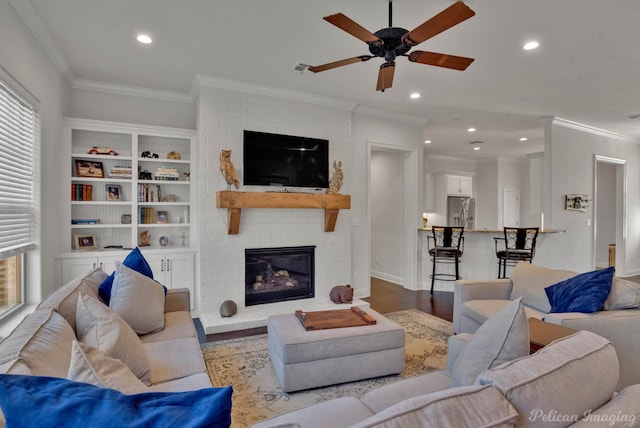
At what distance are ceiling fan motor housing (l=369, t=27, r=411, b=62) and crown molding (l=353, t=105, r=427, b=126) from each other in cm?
247

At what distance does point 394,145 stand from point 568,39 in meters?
2.69

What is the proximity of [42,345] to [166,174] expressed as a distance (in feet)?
10.8

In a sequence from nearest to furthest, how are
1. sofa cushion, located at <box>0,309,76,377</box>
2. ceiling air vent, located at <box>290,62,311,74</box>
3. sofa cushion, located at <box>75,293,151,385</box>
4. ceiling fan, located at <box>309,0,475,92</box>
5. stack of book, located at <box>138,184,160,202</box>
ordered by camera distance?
sofa cushion, located at <box>0,309,76,377</box> < sofa cushion, located at <box>75,293,151,385</box> < ceiling fan, located at <box>309,0,475,92</box> < ceiling air vent, located at <box>290,62,311,74</box> < stack of book, located at <box>138,184,160,202</box>

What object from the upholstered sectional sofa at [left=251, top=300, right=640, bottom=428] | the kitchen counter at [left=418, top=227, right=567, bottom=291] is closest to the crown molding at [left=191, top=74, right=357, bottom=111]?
the kitchen counter at [left=418, top=227, right=567, bottom=291]

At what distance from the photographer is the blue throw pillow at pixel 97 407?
2.23 feet

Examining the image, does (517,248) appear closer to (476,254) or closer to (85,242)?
(476,254)

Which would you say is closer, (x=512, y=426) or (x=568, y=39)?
(x=512, y=426)

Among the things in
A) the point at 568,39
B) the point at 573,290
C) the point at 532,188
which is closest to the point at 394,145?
the point at 568,39

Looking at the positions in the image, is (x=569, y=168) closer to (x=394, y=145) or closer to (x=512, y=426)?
(x=394, y=145)

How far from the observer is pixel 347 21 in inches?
81.1

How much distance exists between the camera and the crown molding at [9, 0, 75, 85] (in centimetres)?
246

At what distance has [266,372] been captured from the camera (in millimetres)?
2662

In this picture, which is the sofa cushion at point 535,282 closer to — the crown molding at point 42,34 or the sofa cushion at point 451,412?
the sofa cushion at point 451,412

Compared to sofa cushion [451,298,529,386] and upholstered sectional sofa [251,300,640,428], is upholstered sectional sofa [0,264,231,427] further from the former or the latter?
sofa cushion [451,298,529,386]
